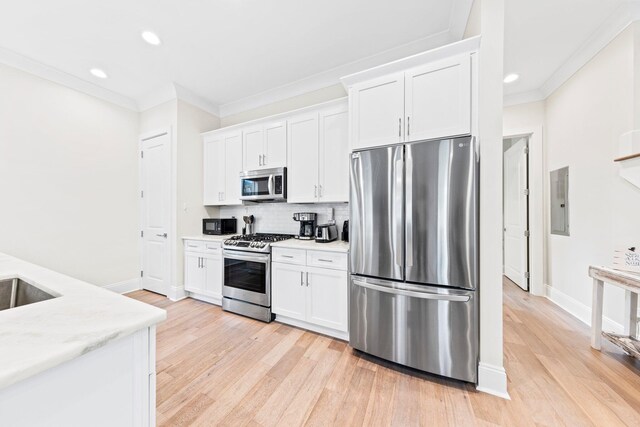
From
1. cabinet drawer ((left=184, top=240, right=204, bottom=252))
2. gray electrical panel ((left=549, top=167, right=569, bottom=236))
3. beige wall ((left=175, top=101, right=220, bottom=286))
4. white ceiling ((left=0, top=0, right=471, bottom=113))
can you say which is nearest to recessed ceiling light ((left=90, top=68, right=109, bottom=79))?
white ceiling ((left=0, top=0, right=471, bottom=113))

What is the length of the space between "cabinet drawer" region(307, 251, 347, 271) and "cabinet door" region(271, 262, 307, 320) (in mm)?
147

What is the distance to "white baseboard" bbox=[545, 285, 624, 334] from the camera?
226 cm

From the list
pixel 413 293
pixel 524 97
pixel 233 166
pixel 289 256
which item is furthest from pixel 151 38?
pixel 524 97

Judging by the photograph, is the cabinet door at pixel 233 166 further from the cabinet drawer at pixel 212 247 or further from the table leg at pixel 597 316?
the table leg at pixel 597 316

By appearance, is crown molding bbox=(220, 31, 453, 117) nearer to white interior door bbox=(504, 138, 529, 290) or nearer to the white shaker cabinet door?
the white shaker cabinet door

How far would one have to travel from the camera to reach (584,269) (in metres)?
2.59

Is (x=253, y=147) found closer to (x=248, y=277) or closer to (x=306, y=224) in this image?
(x=306, y=224)

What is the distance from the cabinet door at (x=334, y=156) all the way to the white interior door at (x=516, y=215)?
301cm

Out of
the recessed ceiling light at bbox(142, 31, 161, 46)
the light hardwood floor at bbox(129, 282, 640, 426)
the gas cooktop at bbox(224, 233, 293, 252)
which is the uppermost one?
the recessed ceiling light at bbox(142, 31, 161, 46)

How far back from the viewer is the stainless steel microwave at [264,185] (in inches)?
115

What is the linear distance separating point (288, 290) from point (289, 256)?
0.37 m

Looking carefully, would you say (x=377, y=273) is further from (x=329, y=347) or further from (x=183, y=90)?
(x=183, y=90)

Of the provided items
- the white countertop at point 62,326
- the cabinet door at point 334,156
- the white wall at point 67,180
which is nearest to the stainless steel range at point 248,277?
the cabinet door at point 334,156

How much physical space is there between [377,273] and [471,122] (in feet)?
4.38
